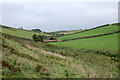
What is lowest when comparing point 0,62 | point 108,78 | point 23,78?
point 108,78

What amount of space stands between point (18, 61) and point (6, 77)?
2.28 meters

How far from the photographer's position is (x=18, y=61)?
7.68 metres

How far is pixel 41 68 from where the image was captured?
7.38 m

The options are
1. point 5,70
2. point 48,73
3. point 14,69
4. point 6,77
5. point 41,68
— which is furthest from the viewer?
point 41,68

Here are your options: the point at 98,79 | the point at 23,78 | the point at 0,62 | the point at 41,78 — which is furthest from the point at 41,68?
the point at 98,79

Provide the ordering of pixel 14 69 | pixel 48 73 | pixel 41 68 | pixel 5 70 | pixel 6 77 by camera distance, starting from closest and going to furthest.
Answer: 1. pixel 6 77
2. pixel 5 70
3. pixel 14 69
4. pixel 48 73
5. pixel 41 68

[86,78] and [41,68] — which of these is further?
[41,68]

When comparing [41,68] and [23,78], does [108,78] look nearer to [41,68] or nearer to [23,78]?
[41,68]

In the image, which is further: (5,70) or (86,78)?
(86,78)

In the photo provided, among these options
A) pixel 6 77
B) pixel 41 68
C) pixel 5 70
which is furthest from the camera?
pixel 41 68

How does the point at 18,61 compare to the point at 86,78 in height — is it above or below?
above

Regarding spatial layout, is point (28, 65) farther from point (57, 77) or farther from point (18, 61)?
point (57, 77)

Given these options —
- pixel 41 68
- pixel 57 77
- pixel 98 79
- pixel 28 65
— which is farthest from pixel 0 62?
pixel 98 79

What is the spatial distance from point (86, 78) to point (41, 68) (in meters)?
2.58
